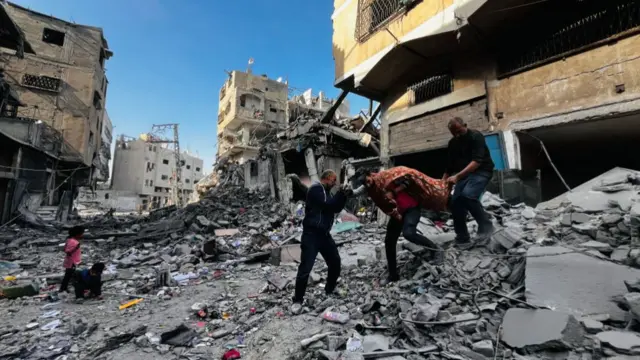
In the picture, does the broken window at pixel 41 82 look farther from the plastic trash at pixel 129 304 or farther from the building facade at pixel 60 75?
the plastic trash at pixel 129 304

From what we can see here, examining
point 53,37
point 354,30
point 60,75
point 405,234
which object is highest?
point 53,37

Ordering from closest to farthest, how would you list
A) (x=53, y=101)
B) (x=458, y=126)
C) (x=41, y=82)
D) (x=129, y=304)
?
(x=458, y=126), (x=129, y=304), (x=41, y=82), (x=53, y=101)

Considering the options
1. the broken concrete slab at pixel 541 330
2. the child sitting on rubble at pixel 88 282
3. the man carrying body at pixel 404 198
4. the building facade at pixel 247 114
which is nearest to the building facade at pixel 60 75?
the building facade at pixel 247 114

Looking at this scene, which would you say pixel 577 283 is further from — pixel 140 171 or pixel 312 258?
pixel 140 171

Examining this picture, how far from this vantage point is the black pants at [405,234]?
135 inches

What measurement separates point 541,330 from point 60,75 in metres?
27.4

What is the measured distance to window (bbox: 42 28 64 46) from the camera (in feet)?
63.9

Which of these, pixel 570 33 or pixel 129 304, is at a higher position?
pixel 570 33

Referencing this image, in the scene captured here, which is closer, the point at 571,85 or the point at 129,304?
the point at 129,304

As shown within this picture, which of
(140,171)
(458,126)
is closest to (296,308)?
(458,126)

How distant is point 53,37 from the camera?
779 inches

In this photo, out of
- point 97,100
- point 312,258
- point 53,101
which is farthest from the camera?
point 97,100

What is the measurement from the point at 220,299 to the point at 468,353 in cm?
353

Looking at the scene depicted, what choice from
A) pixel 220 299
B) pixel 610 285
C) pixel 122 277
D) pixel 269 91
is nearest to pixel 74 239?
pixel 122 277
